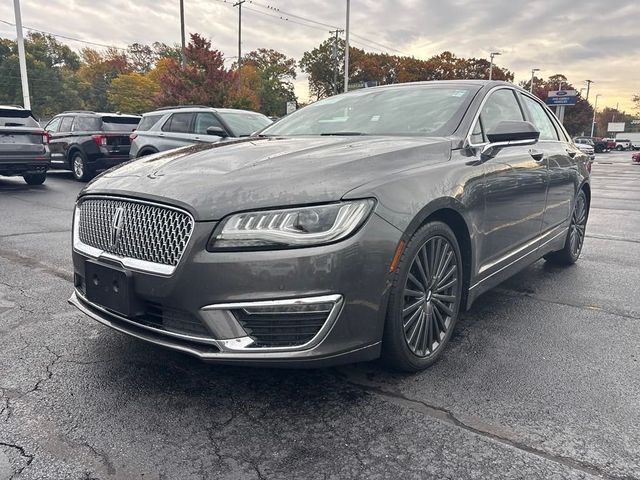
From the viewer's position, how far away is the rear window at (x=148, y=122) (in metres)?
10.9

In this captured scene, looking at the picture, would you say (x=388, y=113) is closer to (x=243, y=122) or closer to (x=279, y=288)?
(x=279, y=288)

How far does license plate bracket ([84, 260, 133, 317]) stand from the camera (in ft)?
7.63

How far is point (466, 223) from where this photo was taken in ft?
9.60

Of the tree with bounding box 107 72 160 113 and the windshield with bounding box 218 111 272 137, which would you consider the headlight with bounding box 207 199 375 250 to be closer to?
the windshield with bounding box 218 111 272 137

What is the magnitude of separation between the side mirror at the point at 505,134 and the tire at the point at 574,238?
197 cm

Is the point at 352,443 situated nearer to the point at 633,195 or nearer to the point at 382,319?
the point at 382,319

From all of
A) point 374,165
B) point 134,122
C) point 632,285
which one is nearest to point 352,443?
point 374,165

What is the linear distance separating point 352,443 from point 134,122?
41.2ft

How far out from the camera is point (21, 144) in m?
10.7

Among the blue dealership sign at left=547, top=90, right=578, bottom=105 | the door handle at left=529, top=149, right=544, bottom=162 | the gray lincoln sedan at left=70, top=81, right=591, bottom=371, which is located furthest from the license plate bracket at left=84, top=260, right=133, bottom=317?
the blue dealership sign at left=547, top=90, right=578, bottom=105

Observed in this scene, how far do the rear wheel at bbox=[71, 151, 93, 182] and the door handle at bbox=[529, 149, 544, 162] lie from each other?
11246mm

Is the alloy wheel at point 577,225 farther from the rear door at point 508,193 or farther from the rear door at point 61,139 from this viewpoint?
the rear door at point 61,139

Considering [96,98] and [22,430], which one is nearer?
[22,430]

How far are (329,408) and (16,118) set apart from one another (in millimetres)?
11322
